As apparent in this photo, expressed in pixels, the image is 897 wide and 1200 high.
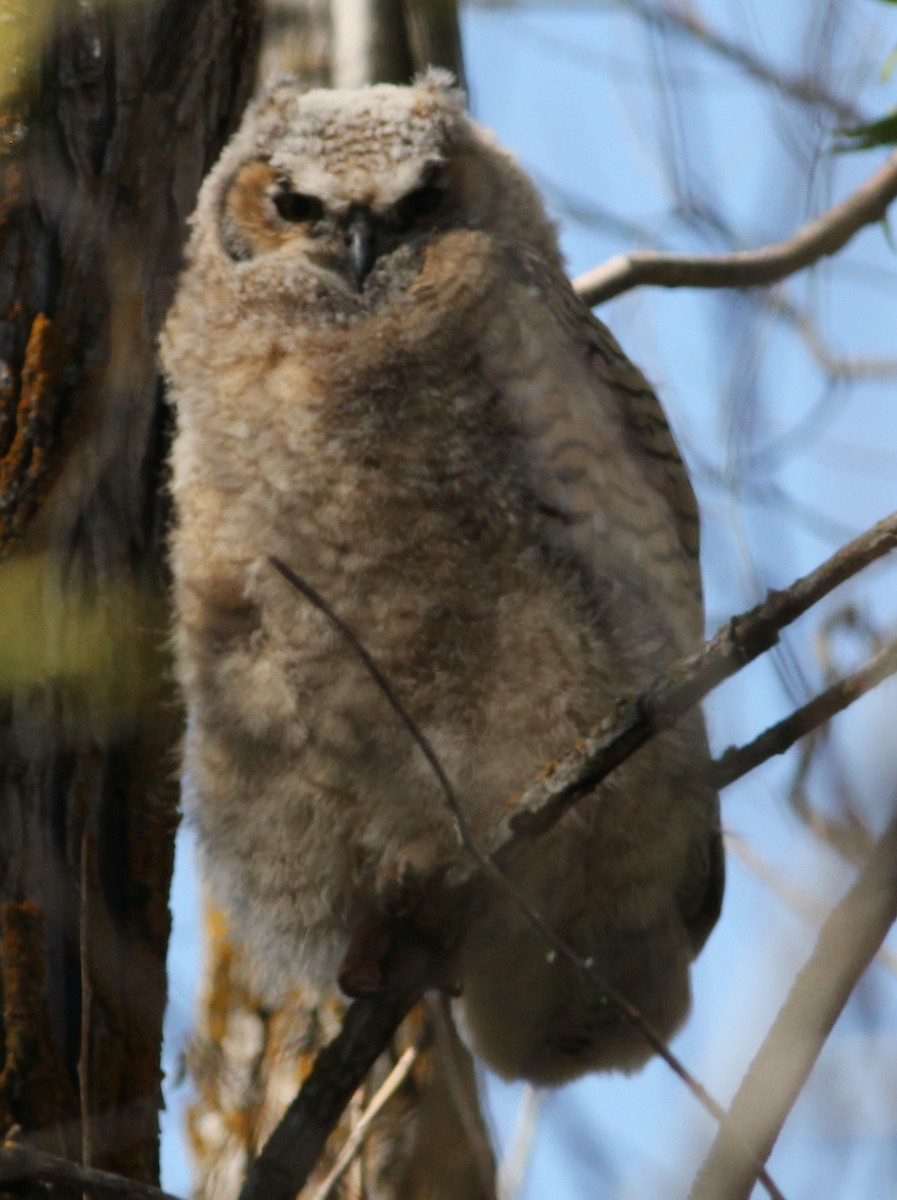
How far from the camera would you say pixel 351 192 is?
317cm

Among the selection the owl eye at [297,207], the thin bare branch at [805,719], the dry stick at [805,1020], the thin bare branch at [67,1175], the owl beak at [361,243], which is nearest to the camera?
the dry stick at [805,1020]

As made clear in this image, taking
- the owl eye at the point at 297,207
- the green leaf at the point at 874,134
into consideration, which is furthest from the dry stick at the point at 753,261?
the green leaf at the point at 874,134

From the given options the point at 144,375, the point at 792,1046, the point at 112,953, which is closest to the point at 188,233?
the point at 144,375

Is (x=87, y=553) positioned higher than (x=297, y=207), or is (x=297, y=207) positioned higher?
(x=297, y=207)

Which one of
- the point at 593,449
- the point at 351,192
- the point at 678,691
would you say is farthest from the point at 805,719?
the point at 351,192

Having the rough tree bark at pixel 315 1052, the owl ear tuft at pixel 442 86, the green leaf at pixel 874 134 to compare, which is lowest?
the rough tree bark at pixel 315 1052

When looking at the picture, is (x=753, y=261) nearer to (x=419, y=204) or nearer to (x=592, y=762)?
(x=419, y=204)

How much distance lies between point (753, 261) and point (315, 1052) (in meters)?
1.96

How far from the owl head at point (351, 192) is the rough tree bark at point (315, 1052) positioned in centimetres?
47

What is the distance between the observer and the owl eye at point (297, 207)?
10.5 feet

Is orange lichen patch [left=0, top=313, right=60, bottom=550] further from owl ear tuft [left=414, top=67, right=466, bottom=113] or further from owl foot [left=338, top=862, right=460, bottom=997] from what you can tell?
owl ear tuft [left=414, top=67, right=466, bottom=113]

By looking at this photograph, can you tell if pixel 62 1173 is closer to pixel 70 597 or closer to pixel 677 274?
pixel 70 597

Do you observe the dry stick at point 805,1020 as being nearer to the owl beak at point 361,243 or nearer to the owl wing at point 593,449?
the owl wing at point 593,449

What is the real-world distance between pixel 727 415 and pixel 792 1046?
850mm
